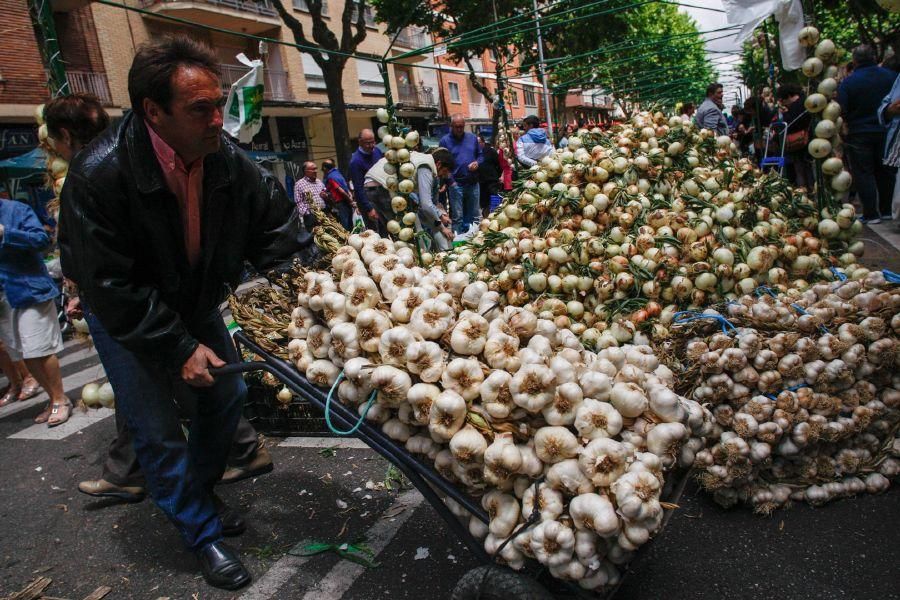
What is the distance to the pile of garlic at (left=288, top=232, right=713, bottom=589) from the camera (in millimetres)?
1642

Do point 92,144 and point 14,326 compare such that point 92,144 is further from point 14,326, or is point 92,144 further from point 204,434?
point 14,326

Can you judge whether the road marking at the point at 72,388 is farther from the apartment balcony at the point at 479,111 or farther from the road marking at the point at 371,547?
the apartment balcony at the point at 479,111

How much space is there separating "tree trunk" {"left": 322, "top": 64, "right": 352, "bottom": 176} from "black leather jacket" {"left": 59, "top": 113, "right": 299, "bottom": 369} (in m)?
12.5

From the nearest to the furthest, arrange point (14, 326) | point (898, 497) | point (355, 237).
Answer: point (355, 237), point (898, 497), point (14, 326)

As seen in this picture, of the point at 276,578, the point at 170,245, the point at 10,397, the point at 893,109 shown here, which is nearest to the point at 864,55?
the point at 893,109

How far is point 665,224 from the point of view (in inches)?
137

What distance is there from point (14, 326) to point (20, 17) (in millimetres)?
16309

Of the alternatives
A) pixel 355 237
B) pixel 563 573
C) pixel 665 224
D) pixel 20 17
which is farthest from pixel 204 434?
pixel 20 17

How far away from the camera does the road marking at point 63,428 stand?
4629 millimetres

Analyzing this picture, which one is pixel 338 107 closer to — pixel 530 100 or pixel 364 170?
pixel 364 170

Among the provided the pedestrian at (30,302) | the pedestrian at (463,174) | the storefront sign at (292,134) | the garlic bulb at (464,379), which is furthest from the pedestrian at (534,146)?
the storefront sign at (292,134)

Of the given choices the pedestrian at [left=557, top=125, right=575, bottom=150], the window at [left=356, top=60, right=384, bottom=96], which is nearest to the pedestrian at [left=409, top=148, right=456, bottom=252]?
the pedestrian at [left=557, top=125, right=575, bottom=150]

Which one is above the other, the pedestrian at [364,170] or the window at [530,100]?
the window at [530,100]

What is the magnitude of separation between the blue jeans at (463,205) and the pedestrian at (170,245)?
20.5 feet
